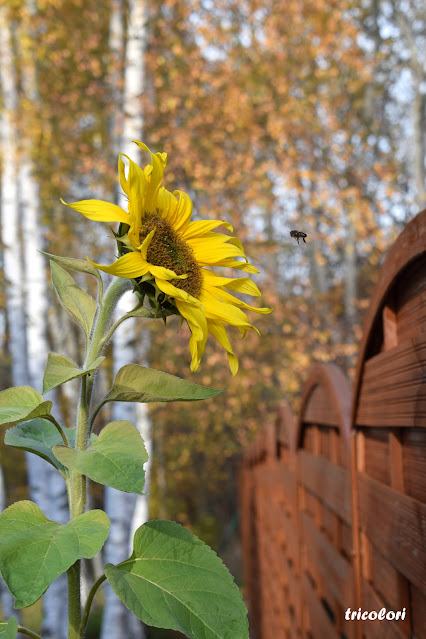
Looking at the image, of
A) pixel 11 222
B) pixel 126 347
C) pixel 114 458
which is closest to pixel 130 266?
pixel 114 458

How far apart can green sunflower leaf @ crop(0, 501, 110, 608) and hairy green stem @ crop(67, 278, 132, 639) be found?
6 cm

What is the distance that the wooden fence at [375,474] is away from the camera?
1.07m

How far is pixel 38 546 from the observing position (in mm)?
717

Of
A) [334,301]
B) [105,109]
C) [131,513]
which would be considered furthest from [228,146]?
[131,513]

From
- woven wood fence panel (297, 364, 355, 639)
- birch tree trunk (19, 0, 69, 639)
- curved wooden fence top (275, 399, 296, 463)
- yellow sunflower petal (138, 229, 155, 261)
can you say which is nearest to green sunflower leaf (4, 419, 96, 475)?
yellow sunflower petal (138, 229, 155, 261)

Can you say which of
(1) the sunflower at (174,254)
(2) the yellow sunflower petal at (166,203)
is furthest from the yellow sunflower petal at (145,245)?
(2) the yellow sunflower petal at (166,203)

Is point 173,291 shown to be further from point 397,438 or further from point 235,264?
point 397,438

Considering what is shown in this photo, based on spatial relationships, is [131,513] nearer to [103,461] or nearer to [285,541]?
[285,541]

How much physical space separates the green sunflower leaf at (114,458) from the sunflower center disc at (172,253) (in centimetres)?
22

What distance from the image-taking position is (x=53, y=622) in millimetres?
5227

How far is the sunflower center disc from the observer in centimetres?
90

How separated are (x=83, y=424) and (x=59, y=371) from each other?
0.36ft

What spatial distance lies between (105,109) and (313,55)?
323 cm

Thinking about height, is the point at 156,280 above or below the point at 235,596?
above
